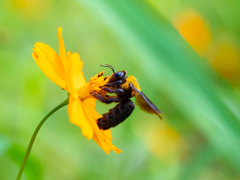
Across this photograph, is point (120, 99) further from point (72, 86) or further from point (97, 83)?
point (72, 86)

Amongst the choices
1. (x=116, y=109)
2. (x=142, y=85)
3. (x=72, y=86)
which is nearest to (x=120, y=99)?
(x=116, y=109)

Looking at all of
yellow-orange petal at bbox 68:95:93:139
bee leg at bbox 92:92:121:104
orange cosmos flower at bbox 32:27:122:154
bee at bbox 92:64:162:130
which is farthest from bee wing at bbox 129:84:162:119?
yellow-orange petal at bbox 68:95:93:139

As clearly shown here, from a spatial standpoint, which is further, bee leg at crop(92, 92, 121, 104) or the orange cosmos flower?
bee leg at crop(92, 92, 121, 104)

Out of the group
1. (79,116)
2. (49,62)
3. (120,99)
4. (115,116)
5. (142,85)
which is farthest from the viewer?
(142,85)

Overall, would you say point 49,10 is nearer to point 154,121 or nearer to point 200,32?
point 154,121

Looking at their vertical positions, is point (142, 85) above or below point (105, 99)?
below

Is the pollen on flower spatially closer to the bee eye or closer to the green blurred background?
the bee eye

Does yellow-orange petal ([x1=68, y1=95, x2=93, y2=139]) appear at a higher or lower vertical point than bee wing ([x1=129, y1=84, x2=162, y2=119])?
higher
